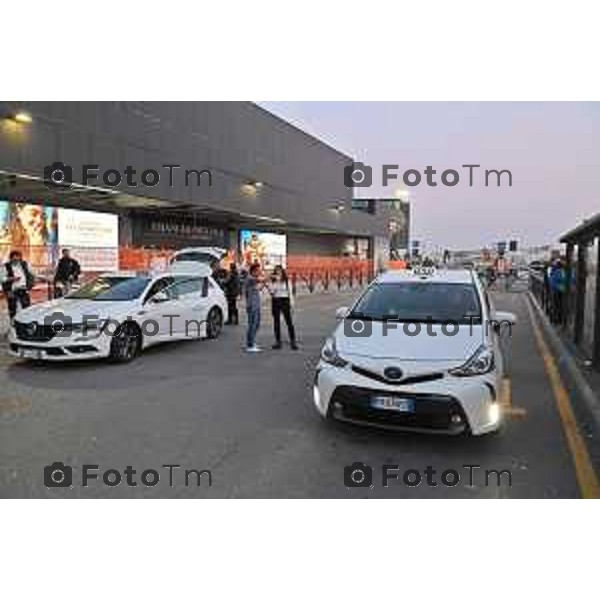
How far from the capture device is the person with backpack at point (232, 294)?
1569 centimetres

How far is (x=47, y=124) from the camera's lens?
20.6m

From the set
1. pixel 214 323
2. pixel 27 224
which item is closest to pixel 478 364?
pixel 214 323

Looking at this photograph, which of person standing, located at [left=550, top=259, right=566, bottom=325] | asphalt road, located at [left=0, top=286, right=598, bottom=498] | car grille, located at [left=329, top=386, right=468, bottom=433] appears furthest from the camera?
person standing, located at [left=550, top=259, right=566, bottom=325]

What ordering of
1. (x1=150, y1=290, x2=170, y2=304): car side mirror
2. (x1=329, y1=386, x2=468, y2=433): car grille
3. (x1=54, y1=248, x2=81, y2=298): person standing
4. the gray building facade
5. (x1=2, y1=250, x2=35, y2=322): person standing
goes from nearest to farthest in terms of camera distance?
(x1=329, y1=386, x2=468, y2=433): car grille
(x1=150, y1=290, x2=170, y2=304): car side mirror
(x1=2, y1=250, x2=35, y2=322): person standing
(x1=54, y1=248, x2=81, y2=298): person standing
the gray building facade

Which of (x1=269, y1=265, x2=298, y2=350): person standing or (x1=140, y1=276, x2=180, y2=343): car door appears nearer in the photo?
(x1=140, y1=276, x2=180, y2=343): car door

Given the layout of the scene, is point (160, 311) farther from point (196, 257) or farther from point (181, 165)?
point (181, 165)

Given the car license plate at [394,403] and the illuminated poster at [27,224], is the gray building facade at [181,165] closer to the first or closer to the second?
the illuminated poster at [27,224]

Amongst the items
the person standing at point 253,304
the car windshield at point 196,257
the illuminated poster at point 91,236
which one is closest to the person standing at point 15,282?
the person standing at point 253,304

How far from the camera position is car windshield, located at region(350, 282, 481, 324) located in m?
6.85

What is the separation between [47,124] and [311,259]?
1616 cm

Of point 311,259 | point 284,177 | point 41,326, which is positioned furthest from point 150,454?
point 284,177

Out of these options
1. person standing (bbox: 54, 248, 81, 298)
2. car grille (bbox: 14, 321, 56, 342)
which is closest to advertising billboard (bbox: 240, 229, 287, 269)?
person standing (bbox: 54, 248, 81, 298)

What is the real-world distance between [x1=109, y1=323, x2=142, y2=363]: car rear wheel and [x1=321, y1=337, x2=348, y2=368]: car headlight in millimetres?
4350

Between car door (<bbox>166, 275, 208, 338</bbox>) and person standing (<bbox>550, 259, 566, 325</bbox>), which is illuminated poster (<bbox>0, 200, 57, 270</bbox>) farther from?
person standing (<bbox>550, 259, 566, 325</bbox>)
